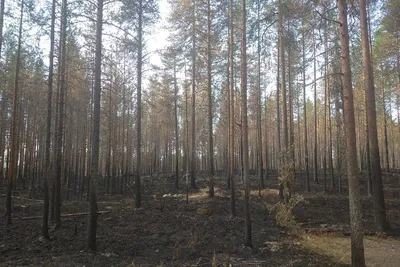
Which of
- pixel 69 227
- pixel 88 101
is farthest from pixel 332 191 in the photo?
pixel 88 101

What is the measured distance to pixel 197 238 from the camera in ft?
33.1

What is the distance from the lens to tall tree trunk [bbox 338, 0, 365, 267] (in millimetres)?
6312

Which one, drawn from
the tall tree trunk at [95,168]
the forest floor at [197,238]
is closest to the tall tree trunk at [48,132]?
the forest floor at [197,238]

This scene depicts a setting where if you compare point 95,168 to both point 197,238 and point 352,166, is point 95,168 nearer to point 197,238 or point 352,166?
point 197,238

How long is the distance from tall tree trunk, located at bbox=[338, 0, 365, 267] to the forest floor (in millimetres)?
1093

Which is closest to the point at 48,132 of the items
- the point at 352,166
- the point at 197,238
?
the point at 197,238

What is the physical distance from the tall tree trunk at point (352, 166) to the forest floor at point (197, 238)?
109 centimetres

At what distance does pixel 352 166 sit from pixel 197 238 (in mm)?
5805

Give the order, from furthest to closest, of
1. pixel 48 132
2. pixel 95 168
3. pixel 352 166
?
pixel 48 132, pixel 95 168, pixel 352 166

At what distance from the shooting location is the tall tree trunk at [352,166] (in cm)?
631

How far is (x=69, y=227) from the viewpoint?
11727 millimetres

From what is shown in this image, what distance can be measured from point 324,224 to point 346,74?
739cm

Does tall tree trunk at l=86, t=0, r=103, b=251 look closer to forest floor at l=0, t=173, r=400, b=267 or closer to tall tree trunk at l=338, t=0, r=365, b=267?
forest floor at l=0, t=173, r=400, b=267

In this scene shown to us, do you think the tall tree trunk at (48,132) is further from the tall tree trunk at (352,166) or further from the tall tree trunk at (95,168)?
the tall tree trunk at (352,166)
